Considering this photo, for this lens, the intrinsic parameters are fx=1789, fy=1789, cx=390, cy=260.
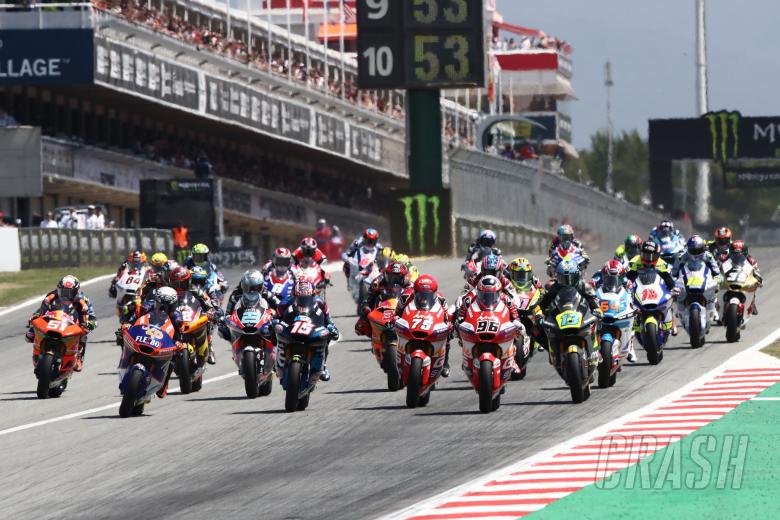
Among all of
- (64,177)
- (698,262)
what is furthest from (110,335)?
(64,177)

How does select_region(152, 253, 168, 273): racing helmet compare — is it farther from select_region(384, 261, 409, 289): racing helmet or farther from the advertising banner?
the advertising banner

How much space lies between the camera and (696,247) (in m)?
27.2

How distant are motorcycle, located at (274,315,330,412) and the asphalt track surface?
0.96ft

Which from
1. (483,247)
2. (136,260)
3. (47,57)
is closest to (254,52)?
(47,57)

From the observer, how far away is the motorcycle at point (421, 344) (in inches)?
792

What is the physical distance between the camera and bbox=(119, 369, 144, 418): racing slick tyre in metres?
20.0

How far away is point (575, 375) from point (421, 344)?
5.78ft

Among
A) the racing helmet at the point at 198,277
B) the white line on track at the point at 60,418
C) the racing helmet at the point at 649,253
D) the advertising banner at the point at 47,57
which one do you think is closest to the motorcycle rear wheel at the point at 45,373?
the white line on track at the point at 60,418

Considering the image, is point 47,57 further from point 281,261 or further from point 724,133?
point 281,261

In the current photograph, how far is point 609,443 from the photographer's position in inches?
645

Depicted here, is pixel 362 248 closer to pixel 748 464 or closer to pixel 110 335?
pixel 110 335

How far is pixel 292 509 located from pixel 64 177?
45054 mm

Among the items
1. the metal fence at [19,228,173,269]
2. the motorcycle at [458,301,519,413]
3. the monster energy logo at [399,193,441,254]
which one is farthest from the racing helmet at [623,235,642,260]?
the monster energy logo at [399,193,441,254]

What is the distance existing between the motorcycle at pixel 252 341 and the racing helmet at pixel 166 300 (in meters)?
1.15
